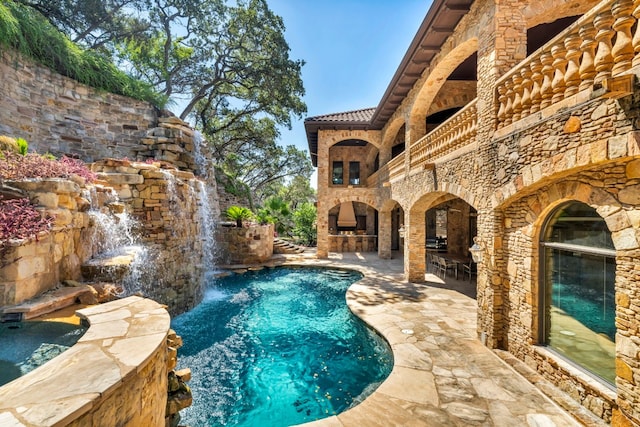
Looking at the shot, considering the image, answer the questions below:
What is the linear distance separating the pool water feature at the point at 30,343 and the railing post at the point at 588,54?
285 inches

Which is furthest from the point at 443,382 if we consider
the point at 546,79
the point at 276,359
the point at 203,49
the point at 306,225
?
the point at 203,49

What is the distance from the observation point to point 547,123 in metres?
4.04

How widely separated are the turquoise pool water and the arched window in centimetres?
297

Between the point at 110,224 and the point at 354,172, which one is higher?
the point at 354,172

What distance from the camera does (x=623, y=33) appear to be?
304cm

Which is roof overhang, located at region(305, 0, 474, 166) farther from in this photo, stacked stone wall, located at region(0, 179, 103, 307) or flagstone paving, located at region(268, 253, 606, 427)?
stacked stone wall, located at region(0, 179, 103, 307)

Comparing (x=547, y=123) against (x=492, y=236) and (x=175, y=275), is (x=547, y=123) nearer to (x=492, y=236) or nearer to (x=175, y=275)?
(x=492, y=236)

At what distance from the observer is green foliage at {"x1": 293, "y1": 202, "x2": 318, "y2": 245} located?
69.4ft

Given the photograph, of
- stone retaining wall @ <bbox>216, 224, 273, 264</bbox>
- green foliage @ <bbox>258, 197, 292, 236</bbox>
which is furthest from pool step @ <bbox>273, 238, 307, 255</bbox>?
stone retaining wall @ <bbox>216, 224, 273, 264</bbox>

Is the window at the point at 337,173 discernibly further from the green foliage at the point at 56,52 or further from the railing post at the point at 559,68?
the railing post at the point at 559,68

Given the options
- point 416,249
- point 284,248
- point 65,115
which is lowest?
point 284,248

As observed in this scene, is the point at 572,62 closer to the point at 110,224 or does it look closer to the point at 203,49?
the point at 110,224

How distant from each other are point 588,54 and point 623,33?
410 millimetres

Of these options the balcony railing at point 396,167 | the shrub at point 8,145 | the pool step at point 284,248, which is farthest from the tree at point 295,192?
the shrub at point 8,145
